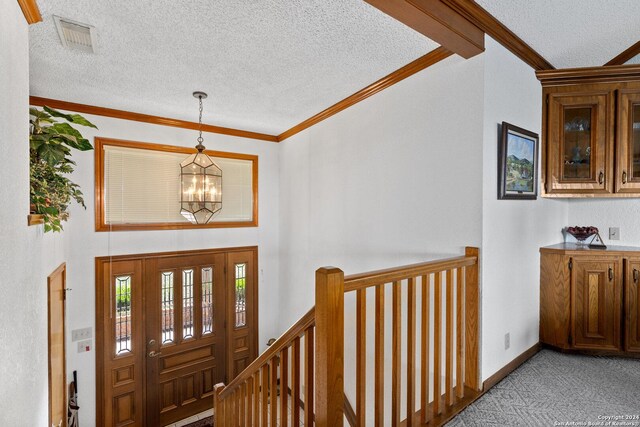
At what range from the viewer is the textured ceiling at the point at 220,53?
1959 millimetres

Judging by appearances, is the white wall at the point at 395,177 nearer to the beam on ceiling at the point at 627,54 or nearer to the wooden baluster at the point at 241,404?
the wooden baluster at the point at 241,404

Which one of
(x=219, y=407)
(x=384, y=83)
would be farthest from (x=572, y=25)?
(x=219, y=407)

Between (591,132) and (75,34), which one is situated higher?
(75,34)

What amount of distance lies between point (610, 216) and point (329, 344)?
3.07m

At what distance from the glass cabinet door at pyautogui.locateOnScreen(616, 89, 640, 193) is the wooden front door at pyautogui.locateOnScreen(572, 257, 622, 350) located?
598 millimetres

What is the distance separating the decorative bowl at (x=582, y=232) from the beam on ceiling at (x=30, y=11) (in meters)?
4.13

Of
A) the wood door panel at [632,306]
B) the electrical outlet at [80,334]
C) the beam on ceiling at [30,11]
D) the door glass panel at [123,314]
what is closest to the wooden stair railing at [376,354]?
the wood door panel at [632,306]

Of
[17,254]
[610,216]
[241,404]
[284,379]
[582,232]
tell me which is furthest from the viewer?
[610,216]

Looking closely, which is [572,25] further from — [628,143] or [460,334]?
[460,334]

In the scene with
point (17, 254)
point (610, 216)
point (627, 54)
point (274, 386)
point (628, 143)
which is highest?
point (627, 54)

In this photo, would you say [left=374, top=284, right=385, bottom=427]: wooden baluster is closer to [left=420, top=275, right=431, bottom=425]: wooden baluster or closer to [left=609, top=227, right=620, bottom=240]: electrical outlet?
[left=420, top=275, right=431, bottom=425]: wooden baluster

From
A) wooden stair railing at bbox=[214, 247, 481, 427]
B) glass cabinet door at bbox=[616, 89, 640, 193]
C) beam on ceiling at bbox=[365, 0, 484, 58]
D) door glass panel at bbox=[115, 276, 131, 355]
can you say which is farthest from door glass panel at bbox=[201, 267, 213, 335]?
glass cabinet door at bbox=[616, 89, 640, 193]

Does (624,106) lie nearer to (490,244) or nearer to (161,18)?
(490,244)

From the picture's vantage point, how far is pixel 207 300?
423cm
